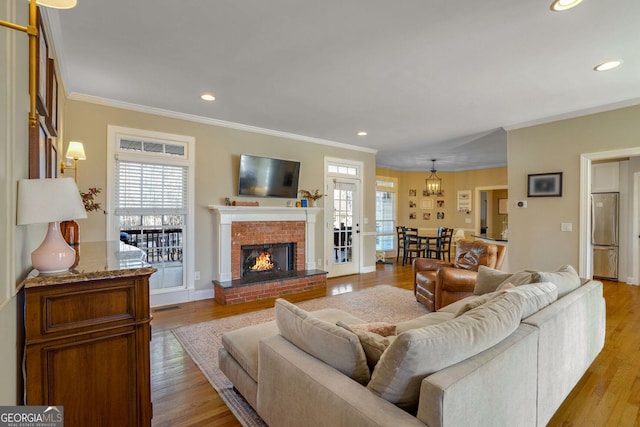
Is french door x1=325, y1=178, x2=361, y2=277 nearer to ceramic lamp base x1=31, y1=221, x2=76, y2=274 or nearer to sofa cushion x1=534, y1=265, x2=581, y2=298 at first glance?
sofa cushion x1=534, y1=265, x2=581, y2=298

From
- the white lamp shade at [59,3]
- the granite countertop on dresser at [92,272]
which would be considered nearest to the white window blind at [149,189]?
the granite countertop on dresser at [92,272]

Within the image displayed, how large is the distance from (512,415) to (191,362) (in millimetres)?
2348

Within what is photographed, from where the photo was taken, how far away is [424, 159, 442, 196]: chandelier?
28.0ft

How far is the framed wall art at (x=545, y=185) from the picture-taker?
170 inches

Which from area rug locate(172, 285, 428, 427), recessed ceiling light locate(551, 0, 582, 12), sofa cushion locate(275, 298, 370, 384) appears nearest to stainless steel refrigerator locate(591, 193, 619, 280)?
area rug locate(172, 285, 428, 427)

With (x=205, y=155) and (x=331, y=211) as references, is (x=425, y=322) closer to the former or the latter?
(x=205, y=155)

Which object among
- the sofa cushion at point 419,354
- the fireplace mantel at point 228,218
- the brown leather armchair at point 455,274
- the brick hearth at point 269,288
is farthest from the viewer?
the fireplace mantel at point 228,218

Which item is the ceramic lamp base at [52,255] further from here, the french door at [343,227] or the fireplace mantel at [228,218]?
the french door at [343,227]

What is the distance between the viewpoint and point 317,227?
18.9 feet

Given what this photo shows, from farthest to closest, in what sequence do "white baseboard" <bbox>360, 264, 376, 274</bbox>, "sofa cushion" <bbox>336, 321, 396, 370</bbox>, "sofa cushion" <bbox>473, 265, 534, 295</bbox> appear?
1. "white baseboard" <bbox>360, 264, 376, 274</bbox>
2. "sofa cushion" <bbox>473, 265, 534, 295</bbox>
3. "sofa cushion" <bbox>336, 321, 396, 370</bbox>

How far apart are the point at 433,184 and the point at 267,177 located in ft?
17.7

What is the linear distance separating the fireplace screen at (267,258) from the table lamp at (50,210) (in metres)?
3.49

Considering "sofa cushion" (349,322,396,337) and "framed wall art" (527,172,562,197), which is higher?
"framed wall art" (527,172,562,197)

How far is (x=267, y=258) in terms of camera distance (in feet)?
16.8
